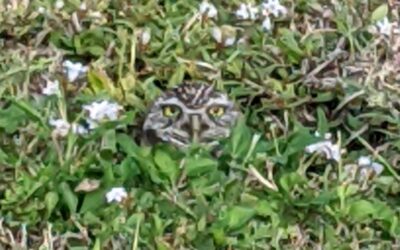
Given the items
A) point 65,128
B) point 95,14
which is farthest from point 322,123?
point 95,14

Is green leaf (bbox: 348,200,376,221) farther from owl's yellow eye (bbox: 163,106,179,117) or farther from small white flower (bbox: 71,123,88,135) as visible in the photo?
small white flower (bbox: 71,123,88,135)

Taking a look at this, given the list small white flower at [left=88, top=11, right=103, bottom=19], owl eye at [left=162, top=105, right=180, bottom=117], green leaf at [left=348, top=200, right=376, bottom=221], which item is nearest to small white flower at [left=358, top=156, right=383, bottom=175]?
green leaf at [left=348, top=200, right=376, bottom=221]

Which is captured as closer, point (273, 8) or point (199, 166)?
point (199, 166)

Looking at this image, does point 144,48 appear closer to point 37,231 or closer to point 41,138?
point 41,138

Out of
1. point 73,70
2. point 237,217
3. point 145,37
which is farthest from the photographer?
point 145,37

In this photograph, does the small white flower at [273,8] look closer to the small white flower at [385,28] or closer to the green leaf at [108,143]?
the small white flower at [385,28]

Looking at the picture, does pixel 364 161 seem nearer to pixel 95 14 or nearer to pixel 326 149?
pixel 326 149

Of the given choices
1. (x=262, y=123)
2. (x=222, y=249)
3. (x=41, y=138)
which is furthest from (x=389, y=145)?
(x=41, y=138)
